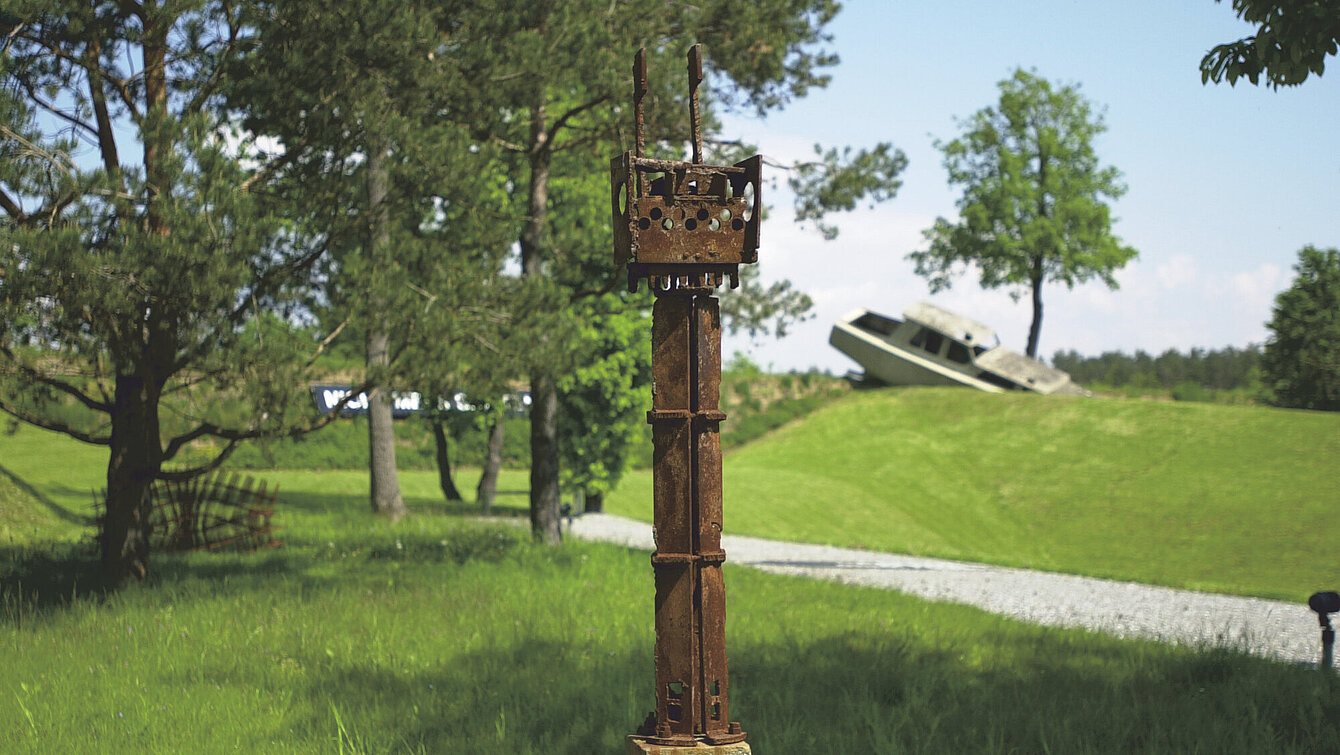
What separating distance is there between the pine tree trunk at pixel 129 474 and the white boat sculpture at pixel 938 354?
94.0 ft

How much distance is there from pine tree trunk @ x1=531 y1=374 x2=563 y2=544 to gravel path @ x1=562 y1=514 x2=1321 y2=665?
1.34 meters

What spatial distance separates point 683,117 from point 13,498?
9958 mm

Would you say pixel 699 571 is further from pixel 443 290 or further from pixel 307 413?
pixel 443 290

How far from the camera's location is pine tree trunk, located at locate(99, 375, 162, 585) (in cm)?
843

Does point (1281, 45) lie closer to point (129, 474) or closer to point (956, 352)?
point (129, 474)

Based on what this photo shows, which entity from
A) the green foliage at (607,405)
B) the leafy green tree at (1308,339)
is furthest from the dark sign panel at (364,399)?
the leafy green tree at (1308,339)

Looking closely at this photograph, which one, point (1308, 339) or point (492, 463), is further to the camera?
point (1308, 339)

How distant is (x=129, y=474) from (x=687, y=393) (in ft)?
24.1

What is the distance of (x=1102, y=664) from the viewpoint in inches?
273

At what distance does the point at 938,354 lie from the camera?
35.3 m

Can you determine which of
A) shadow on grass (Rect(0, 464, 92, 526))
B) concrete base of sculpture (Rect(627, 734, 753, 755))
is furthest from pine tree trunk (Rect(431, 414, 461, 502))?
concrete base of sculpture (Rect(627, 734, 753, 755))

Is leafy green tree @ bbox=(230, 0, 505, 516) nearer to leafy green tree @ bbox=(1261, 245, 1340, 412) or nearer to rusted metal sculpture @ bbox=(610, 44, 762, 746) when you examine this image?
rusted metal sculpture @ bbox=(610, 44, 762, 746)

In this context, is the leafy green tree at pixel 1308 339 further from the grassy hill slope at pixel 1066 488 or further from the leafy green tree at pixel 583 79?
the leafy green tree at pixel 583 79

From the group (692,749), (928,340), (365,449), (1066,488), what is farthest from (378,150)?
(928,340)
